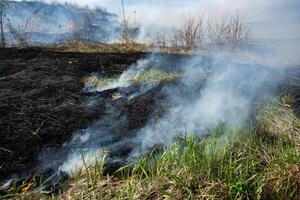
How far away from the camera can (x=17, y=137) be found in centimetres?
419

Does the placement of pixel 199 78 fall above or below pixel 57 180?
above

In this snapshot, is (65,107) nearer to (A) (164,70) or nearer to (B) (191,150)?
(B) (191,150)

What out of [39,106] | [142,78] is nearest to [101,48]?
[142,78]

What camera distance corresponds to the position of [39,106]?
518 centimetres

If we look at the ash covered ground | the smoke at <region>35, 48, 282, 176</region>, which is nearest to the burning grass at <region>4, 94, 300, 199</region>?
the smoke at <region>35, 48, 282, 176</region>

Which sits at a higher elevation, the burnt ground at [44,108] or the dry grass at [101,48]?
the dry grass at [101,48]

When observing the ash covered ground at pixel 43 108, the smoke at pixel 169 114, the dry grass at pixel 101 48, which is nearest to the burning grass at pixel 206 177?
the smoke at pixel 169 114

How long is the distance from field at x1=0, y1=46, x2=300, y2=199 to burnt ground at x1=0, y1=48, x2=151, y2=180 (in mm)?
15

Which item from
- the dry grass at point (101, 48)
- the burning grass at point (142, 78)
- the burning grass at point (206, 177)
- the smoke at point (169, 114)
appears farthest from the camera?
the dry grass at point (101, 48)

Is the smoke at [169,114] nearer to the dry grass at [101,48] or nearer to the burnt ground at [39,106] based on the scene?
the burnt ground at [39,106]

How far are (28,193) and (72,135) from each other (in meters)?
1.59

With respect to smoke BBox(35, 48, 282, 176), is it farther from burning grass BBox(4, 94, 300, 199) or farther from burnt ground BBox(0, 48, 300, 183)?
burning grass BBox(4, 94, 300, 199)

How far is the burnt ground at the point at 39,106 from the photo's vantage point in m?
4.01

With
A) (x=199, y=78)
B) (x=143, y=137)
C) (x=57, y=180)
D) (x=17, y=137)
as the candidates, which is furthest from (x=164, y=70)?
(x=57, y=180)
